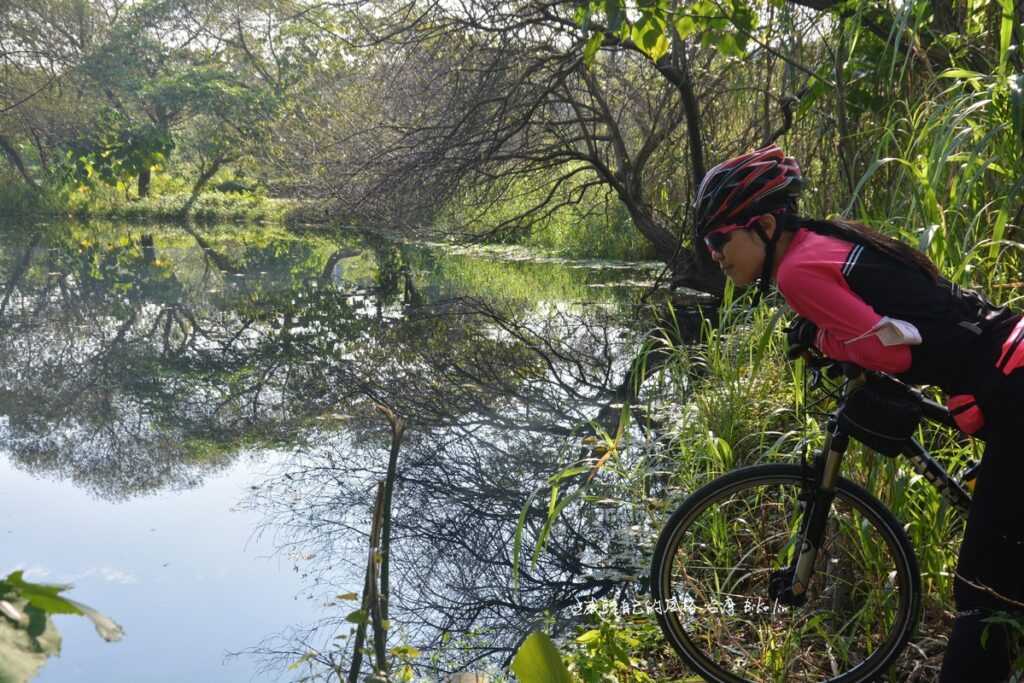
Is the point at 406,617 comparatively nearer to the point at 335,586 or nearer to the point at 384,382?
the point at 335,586

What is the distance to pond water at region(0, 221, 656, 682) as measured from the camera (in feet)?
11.9

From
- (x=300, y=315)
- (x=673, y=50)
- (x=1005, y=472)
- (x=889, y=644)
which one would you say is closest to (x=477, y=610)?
(x=889, y=644)

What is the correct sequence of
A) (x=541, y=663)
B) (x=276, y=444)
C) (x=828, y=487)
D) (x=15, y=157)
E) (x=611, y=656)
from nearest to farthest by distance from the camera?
(x=541, y=663) → (x=828, y=487) → (x=611, y=656) → (x=276, y=444) → (x=15, y=157)

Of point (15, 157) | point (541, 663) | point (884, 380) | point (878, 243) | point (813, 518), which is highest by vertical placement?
point (15, 157)

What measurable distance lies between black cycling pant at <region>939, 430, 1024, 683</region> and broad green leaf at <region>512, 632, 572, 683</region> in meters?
1.13

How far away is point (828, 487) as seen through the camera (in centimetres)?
241

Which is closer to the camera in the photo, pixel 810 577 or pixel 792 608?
pixel 810 577

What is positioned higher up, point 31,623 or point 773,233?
point 773,233

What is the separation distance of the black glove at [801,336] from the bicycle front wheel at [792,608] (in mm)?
319

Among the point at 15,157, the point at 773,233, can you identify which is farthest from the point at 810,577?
the point at 15,157

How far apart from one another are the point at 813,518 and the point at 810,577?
7.0 inches

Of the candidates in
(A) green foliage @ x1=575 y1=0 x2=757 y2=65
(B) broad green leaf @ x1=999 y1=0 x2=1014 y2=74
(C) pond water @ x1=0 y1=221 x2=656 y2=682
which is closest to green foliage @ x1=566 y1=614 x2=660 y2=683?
(C) pond water @ x1=0 y1=221 x2=656 y2=682

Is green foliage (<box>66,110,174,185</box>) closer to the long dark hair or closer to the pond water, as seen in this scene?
the pond water

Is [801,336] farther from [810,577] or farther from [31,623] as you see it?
[31,623]
